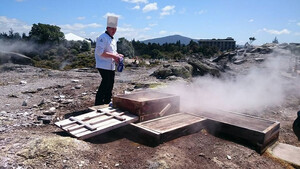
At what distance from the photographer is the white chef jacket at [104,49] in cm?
502

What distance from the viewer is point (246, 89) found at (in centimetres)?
914

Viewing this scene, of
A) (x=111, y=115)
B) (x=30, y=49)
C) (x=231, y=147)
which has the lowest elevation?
(x=231, y=147)

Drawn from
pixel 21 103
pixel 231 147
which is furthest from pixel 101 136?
pixel 21 103

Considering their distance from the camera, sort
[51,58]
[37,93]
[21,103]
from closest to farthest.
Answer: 1. [21,103]
2. [37,93]
3. [51,58]

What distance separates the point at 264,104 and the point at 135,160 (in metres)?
5.59

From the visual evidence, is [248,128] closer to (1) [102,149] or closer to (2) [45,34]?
(1) [102,149]

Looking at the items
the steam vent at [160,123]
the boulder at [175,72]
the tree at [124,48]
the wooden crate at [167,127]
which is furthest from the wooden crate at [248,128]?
the tree at [124,48]

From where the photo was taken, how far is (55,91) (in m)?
7.39

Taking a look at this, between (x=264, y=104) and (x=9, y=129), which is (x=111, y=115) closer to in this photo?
(x=9, y=129)

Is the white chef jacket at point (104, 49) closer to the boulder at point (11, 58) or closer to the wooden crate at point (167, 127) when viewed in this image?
the wooden crate at point (167, 127)

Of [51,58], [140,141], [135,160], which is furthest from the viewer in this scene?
[51,58]

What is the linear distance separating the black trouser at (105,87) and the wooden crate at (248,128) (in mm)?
2347

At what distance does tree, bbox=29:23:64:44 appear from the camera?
103 ft

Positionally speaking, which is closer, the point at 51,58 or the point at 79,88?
the point at 79,88
